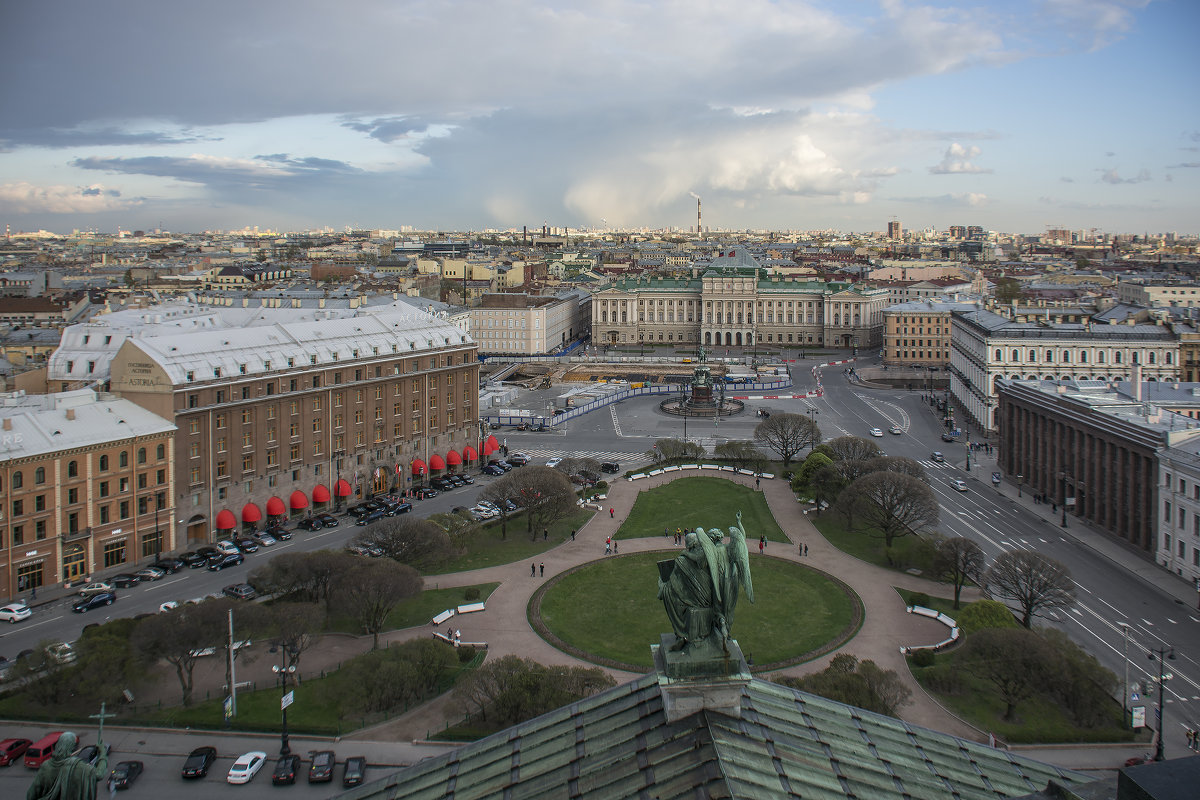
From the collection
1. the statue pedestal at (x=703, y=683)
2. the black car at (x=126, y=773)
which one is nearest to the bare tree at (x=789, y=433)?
the black car at (x=126, y=773)

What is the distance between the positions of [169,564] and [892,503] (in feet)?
133

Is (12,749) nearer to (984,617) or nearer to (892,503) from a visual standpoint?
(984,617)

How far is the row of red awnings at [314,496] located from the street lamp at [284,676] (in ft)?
62.0

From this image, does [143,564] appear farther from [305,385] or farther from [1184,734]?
[1184,734]

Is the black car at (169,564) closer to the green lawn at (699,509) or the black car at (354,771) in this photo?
the black car at (354,771)

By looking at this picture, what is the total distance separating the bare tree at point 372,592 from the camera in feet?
136

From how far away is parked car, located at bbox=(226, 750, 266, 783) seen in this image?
104ft

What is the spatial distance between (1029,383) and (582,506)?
3548 cm

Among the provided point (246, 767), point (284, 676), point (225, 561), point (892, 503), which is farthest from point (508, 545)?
point (246, 767)

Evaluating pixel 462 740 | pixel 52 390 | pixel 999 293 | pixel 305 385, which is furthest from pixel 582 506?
pixel 999 293

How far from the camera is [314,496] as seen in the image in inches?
2507

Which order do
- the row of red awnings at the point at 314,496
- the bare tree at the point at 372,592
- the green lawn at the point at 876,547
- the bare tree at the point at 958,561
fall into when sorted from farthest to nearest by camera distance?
the row of red awnings at the point at 314,496 → the green lawn at the point at 876,547 → the bare tree at the point at 958,561 → the bare tree at the point at 372,592

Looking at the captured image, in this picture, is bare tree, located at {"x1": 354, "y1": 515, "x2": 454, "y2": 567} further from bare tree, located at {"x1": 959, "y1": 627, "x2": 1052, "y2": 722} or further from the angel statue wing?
the angel statue wing

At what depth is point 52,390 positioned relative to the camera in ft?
213
